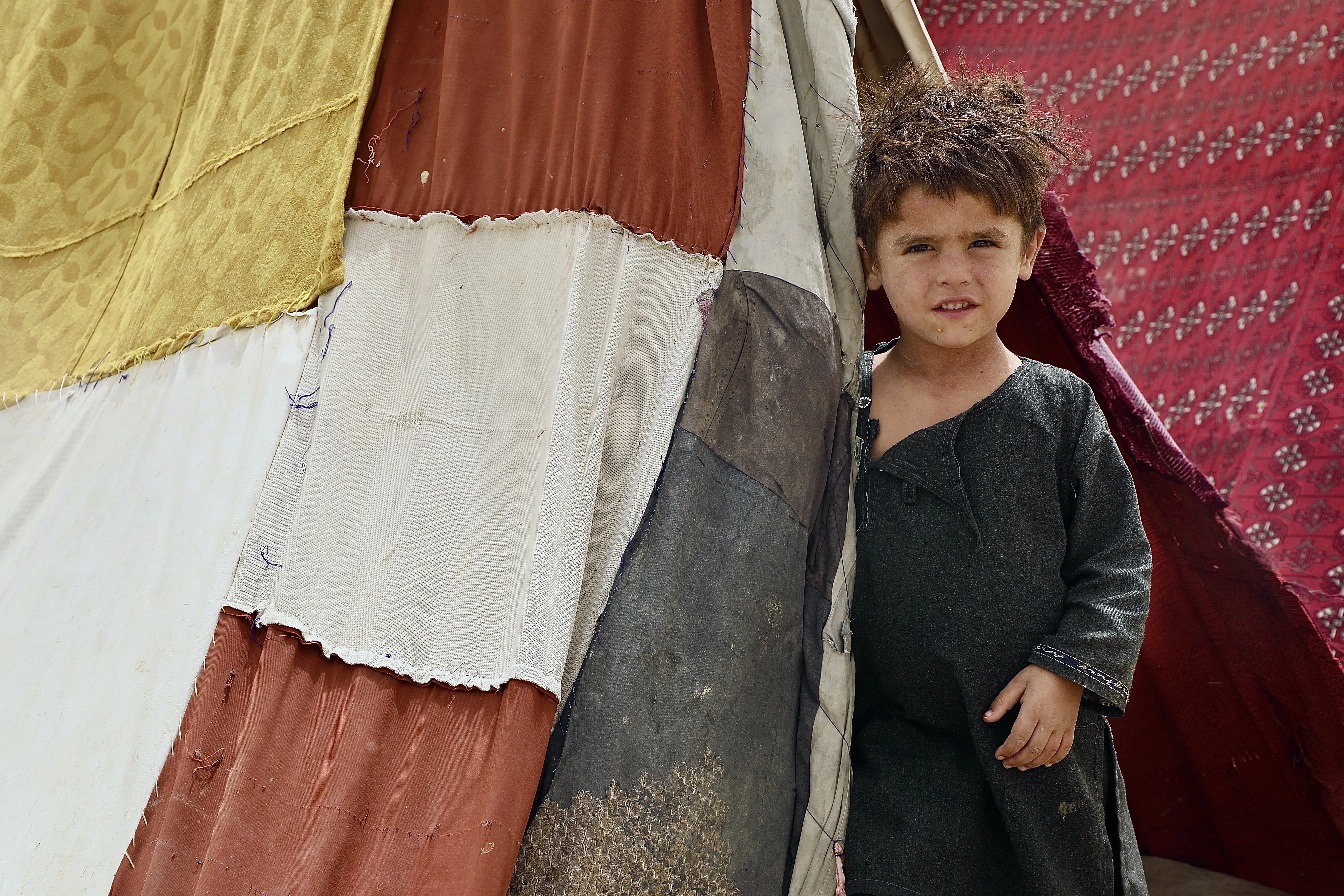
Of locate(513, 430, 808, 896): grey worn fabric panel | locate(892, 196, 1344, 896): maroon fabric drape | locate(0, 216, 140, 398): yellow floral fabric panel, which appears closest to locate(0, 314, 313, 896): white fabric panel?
locate(0, 216, 140, 398): yellow floral fabric panel

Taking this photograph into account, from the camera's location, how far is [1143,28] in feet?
7.14

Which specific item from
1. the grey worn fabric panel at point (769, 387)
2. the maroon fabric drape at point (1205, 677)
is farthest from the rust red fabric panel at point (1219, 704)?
the grey worn fabric panel at point (769, 387)

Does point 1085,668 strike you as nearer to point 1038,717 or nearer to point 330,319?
point 1038,717

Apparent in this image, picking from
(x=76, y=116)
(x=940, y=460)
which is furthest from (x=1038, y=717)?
(x=76, y=116)

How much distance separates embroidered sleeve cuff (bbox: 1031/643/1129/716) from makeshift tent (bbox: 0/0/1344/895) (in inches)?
8.3

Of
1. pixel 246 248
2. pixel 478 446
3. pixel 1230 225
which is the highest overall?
pixel 1230 225

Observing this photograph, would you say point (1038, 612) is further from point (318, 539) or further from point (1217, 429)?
point (1217, 429)

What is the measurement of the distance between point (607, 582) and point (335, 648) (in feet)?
0.86

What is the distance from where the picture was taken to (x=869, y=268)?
1.23 metres

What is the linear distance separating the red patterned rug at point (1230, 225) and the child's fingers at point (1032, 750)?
3.17 feet

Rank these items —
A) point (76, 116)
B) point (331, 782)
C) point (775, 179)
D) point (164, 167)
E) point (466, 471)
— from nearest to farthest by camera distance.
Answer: point (331, 782) < point (466, 471) < point (775, 179) < point (164, 167) < point (76, 116)

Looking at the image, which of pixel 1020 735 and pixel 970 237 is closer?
pixel 1020 735

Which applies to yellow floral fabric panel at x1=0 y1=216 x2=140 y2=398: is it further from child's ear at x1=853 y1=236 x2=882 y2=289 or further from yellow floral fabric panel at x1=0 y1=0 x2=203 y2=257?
child's ear at x1=853 y1=236 x2=882 y2=289

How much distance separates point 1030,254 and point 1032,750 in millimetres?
585
